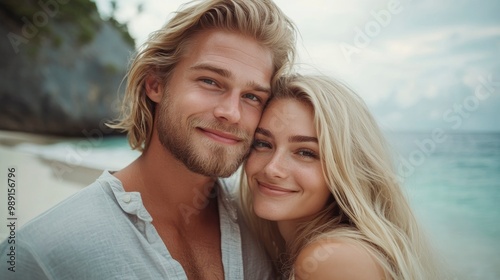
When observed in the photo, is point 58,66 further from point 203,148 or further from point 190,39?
point 203,148

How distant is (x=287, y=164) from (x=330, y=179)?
0.72ft

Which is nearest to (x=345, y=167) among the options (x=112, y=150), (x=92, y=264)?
(x=92, y=264)

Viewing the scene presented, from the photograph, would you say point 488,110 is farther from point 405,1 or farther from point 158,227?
point 158,227

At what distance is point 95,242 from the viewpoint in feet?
5.74

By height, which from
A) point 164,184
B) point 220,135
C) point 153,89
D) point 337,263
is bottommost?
point 337,263

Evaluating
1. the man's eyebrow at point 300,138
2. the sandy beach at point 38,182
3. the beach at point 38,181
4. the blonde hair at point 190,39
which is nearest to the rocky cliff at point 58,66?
the beach at point 38,181

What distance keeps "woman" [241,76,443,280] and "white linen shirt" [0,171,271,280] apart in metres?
0.61

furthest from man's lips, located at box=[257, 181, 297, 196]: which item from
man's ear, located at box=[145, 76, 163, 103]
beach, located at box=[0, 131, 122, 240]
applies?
beach, located at box=[0, 131, 122, 240]

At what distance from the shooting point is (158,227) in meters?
2.07

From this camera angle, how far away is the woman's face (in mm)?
2117

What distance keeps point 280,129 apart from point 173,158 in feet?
1.85

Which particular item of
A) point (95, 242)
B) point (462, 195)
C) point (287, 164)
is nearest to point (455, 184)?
point (462, 195)

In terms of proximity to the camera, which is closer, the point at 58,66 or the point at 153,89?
the point at 153,89

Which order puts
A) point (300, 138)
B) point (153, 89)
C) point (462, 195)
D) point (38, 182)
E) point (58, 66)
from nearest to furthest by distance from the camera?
1. point (300, 138)
2. point (153, 89)
3. point (38, 182)
4. point (462, 195)
5. point (58, 66)
